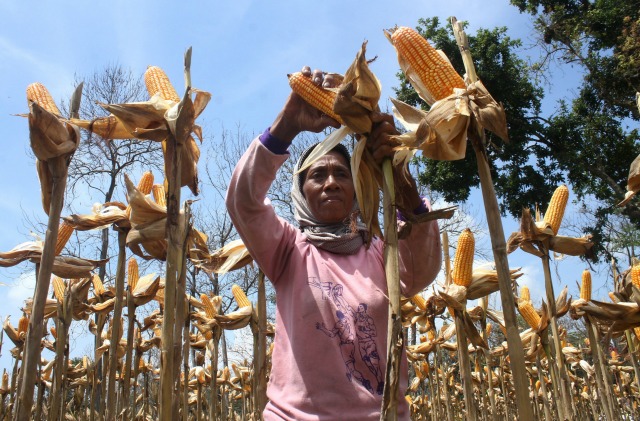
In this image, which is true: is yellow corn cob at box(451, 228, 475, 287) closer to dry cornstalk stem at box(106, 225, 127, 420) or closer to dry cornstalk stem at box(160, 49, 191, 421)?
dry cornstalk stem at box(160, 49, 191, 421)

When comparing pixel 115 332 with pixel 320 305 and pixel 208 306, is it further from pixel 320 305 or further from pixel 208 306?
pixel 208 306

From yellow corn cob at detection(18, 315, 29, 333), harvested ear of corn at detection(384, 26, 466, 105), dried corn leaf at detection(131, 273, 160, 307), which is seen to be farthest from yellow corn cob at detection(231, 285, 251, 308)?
harvested ear of corn at detection(384, 26, 466, 105)

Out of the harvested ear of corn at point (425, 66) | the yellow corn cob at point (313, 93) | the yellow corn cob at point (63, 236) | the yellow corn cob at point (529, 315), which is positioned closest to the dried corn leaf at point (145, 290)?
the yellow corn cob at point (63, 236)

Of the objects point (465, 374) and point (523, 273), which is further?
point (523, 273)

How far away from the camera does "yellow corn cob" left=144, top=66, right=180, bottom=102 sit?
2424 mm

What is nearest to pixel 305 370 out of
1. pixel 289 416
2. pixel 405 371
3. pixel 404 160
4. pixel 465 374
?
pixel 289 416

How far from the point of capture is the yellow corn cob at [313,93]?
2.01 m

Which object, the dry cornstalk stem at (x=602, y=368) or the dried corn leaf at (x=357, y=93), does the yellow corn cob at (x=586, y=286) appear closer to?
the dry cornstalk stem at (x=602, y=368)

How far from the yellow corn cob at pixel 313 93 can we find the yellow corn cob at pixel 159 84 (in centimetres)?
69

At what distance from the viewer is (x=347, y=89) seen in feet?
5.80

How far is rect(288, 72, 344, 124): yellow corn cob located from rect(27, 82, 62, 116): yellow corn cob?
46.4 inches

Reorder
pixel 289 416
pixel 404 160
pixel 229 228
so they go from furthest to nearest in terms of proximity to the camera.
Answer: pixel 229 228
pixel 289 416
pixel 404 160

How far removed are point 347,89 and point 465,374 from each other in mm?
2071

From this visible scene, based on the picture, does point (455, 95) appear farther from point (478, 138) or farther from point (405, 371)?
point (405, 371)
